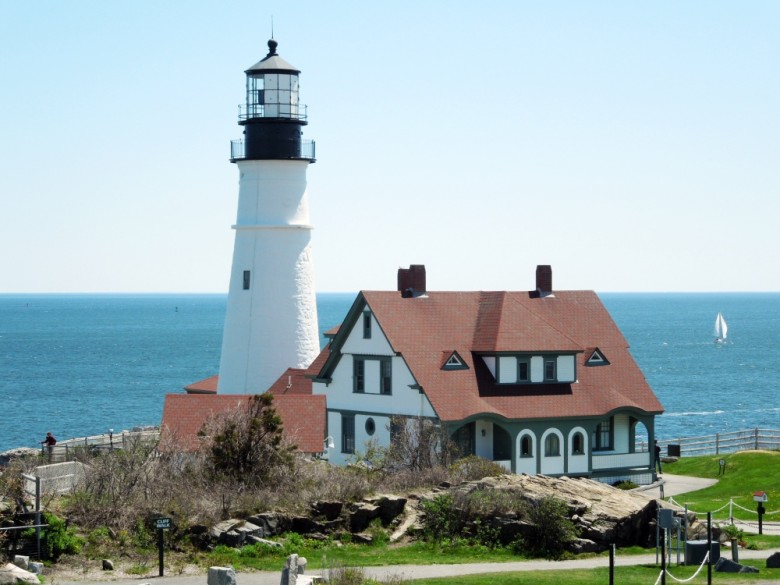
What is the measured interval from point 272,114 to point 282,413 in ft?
39.4

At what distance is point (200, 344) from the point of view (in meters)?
178

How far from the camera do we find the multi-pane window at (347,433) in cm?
4391

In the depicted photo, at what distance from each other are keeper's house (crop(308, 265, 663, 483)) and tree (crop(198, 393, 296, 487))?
34.7 ft

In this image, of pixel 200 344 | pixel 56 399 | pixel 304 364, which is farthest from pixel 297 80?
pixel 200 344

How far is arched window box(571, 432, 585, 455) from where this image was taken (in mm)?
43188

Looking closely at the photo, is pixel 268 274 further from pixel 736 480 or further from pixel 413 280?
pixel 736 480

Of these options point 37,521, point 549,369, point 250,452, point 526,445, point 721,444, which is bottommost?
point 721,444

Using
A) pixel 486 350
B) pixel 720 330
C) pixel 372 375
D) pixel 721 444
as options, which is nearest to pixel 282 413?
pixel 372 375

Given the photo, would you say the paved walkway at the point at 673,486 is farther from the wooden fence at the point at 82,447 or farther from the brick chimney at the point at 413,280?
the wooden fence at the point at 82,447

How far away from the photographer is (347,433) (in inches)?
1740

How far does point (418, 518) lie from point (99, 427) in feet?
183

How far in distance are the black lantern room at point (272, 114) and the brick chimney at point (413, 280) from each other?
22.9 ft

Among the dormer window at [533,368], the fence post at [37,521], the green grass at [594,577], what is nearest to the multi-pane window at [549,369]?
the dormer window at [533,368]

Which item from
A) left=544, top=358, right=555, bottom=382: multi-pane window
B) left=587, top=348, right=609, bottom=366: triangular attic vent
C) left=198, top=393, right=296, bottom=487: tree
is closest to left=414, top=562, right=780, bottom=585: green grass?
left=198, top=393, right=296, bottom=487: tree
